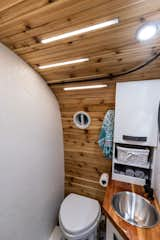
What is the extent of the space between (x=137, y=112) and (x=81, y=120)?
32.6 inches

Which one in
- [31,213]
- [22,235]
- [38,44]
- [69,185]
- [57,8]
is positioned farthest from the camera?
[69,185]

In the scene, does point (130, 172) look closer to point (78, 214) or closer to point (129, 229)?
point (129, 229)

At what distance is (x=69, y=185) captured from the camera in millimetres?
2154

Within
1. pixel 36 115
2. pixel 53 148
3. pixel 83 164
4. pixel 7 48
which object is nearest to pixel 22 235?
pixel 53 148

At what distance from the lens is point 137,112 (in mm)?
1334

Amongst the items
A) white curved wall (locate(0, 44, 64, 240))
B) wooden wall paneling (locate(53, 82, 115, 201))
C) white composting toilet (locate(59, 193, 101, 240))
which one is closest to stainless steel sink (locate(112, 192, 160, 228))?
white composting toilet (locate(59, 193, 101, 240))

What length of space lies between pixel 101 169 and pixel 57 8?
1857 mm

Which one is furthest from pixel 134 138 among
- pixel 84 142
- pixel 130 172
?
pixel 84 142

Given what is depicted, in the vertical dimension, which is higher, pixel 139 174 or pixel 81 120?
pixel 81 120

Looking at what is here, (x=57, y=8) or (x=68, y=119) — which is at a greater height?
(x=57, y=8)

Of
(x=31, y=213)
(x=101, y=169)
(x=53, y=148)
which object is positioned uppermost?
(x=53, y=148)

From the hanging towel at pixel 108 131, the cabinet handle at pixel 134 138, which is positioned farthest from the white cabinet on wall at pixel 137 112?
the hanging towel at pixel 108 131

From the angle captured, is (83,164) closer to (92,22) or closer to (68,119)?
(68,119)

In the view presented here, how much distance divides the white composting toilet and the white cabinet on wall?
95cm
